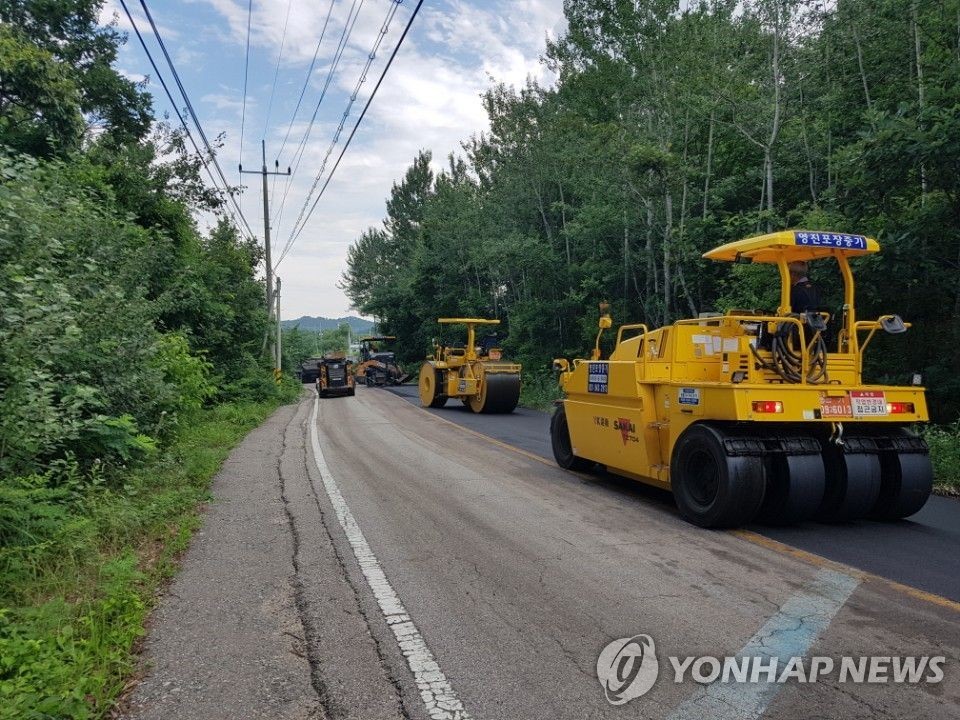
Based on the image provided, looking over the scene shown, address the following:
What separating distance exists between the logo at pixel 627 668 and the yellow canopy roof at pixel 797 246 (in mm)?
4138

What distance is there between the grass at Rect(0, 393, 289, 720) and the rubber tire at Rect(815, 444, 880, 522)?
5665mm

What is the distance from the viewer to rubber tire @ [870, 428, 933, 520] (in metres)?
6.24

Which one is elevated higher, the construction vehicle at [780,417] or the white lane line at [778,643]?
the construction vehicle at [780,417]

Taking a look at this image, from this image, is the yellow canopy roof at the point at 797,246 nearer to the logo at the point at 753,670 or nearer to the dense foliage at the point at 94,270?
the logo at the point at 753,670

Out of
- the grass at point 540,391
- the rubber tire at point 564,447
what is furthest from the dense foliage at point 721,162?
the rubber tire at point 564,447

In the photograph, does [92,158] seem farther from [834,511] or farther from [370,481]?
[834,511]

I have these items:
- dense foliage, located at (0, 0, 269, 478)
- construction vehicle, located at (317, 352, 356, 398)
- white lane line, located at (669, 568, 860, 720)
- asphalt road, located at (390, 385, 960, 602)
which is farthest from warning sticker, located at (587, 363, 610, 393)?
construction vehicle, located at (317, 352, 356, 398)

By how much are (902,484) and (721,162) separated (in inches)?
581

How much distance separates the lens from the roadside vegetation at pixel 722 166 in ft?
33.9

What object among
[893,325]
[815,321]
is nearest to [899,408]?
[893,325]

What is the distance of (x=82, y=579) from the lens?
4641 millimetres

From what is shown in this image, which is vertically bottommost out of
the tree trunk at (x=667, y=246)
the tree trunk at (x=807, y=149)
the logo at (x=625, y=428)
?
the logo at (x=625, y=428)

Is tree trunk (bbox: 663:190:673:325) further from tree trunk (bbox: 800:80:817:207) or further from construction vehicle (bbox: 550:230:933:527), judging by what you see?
construction vehicle (bbox: 550:230:933:527)

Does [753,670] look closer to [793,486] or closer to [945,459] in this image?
[793,486]
